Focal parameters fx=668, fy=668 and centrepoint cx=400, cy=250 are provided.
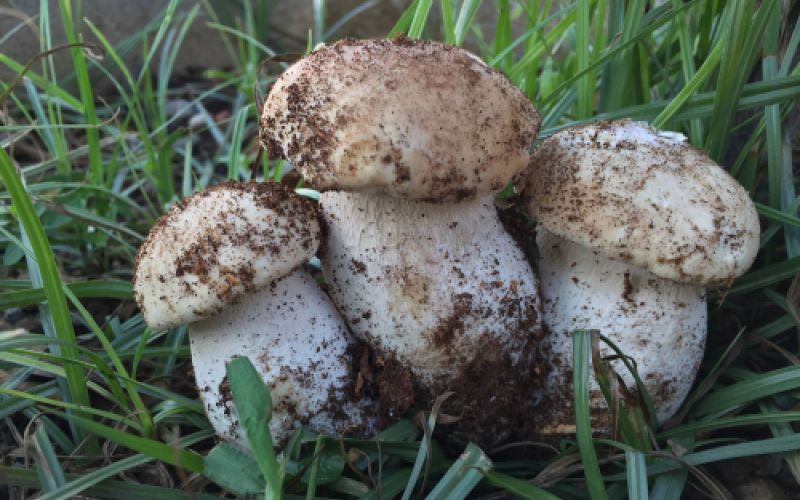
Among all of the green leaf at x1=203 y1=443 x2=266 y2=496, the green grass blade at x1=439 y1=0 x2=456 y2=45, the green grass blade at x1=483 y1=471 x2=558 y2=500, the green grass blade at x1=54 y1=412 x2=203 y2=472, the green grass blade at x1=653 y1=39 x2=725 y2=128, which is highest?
the green grass blade at x1=439 y1=0 x2=456 y2=45

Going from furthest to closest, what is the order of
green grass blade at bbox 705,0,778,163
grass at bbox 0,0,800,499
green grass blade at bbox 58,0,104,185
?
1. green grass blade at bbox 58,0,104,185
2. green grass blade at bbox 705,0,778,163
3. grass at bbox 0,0,800,499

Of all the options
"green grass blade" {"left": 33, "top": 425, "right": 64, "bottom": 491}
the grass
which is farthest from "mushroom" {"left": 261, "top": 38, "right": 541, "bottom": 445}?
"green grass blade" {"left": 33, "top": 425, "right": 64, "bottom": 491}

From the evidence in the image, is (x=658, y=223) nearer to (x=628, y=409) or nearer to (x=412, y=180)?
(x=628, y=409)

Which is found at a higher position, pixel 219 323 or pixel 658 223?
pixel 658 223

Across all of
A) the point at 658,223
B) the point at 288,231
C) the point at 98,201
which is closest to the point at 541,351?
the point at 658,223

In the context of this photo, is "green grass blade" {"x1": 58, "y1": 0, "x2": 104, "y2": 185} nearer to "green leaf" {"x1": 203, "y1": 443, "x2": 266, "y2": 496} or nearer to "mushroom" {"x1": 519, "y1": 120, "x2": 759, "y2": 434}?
"green leaf" {"x1": 203, "y1": 443, "x2": 266, "y2": 496}

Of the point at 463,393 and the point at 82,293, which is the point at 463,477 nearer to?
the point at 463,393

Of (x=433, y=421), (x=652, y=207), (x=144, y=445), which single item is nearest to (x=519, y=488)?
(x=433, y=421)
